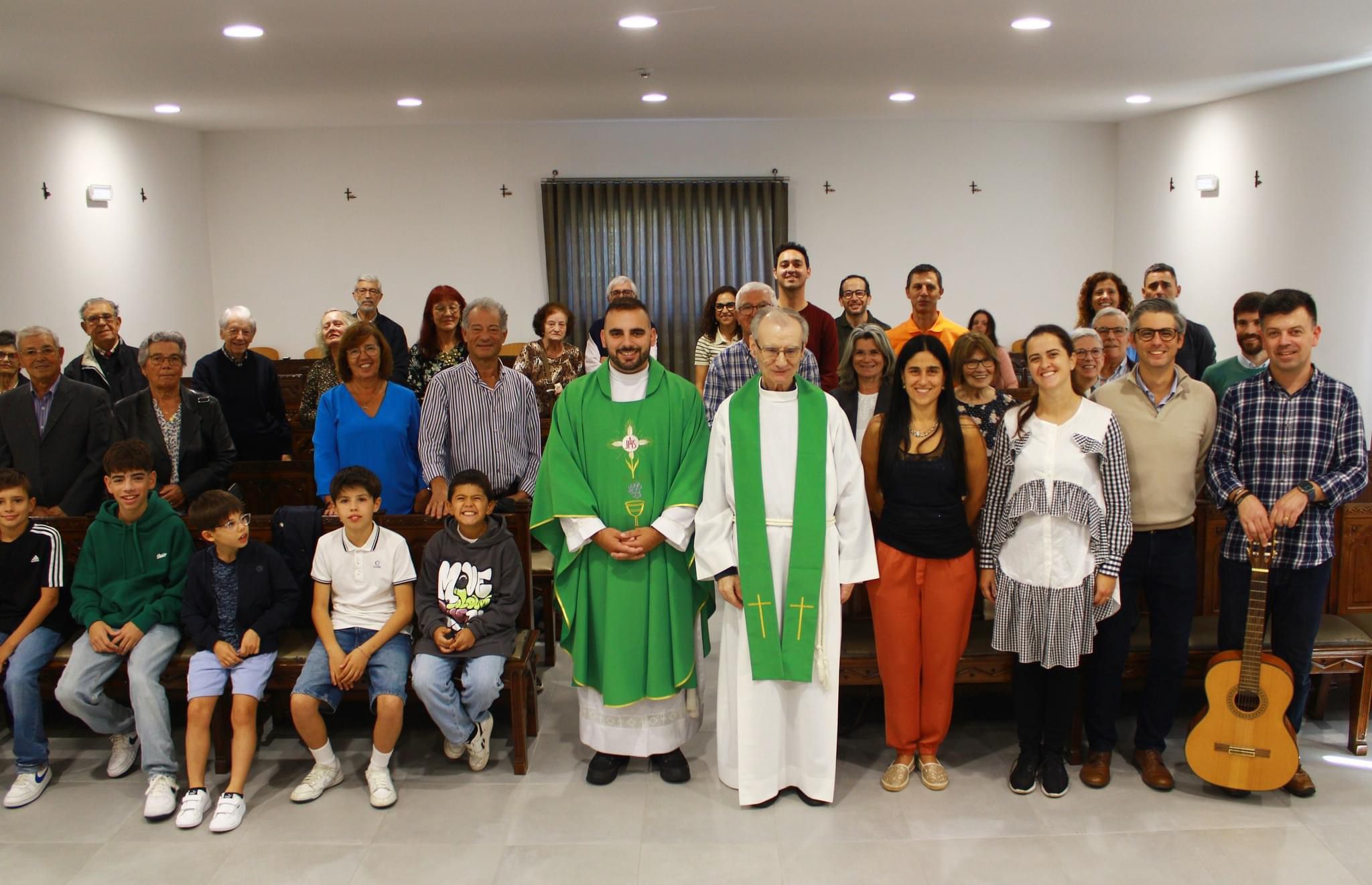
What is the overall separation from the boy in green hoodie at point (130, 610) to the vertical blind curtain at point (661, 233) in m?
6.34

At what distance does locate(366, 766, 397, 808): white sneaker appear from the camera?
11.1 feet

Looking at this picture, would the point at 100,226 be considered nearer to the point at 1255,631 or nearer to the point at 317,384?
Answer: the point at 317,384

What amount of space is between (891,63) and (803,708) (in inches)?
186

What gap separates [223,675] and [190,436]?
3.50ft

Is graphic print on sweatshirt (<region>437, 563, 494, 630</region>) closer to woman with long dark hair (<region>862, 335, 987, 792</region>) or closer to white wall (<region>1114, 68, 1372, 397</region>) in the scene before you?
woman with long dark hair (<region>862, 335, 987, 792</region>)

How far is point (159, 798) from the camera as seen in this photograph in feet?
11.0

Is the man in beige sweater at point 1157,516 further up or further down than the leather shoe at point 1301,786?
further up

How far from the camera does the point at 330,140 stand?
9.65m

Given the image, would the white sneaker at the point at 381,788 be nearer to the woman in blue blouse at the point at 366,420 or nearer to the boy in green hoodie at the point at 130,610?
the boy in green hoodie at the point at 130,610

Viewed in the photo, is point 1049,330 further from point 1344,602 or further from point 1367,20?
point 1367,20

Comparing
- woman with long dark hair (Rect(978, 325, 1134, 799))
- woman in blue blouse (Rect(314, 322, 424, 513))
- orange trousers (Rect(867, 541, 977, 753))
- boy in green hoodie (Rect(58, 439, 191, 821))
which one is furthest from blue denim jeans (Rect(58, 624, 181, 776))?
woman with long dark hair (Rect(978, 325, 1134, 799))

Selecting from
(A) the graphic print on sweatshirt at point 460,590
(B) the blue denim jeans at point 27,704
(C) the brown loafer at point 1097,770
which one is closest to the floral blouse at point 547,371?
(A) the graphic print on sweatshirt at point 460,590

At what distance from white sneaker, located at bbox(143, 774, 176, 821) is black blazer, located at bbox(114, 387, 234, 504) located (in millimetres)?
1061

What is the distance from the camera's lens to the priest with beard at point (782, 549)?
3.24 meters
